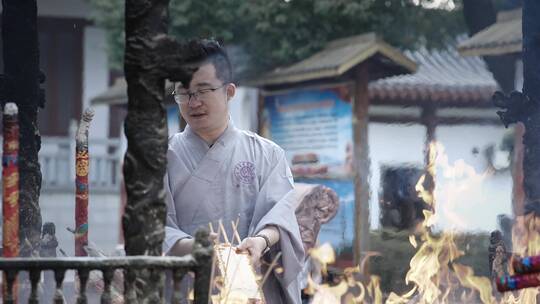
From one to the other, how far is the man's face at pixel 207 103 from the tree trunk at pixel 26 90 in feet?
3.82

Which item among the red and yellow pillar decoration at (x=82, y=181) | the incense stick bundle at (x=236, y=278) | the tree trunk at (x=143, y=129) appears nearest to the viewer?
the tree trunk at (x=143, y=129)

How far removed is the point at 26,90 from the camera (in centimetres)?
588

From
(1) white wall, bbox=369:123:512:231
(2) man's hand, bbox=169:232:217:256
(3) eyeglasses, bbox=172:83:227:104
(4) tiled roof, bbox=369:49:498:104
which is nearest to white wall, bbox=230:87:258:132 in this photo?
(4) tiled roof, bbox=369:49:498:104

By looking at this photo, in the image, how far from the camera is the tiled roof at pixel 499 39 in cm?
1052

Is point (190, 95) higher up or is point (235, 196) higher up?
point (190, 95)

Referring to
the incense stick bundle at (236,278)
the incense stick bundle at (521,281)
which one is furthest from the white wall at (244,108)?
the incense stick bundle at (521,281)

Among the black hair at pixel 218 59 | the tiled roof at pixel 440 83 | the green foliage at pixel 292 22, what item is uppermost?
the green foliage at pixel 292 22

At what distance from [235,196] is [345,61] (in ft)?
22.6

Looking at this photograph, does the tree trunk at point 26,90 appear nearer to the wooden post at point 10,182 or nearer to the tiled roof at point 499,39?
the wooden post at point 10,182

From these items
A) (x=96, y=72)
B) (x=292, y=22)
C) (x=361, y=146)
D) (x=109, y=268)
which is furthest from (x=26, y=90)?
(x=96, y=72)

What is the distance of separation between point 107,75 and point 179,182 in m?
15.1

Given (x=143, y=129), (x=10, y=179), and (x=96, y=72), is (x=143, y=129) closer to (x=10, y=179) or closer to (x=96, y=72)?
(x=10, y=179)

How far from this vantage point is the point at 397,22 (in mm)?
16078

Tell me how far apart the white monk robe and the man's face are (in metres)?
0.09
